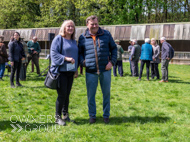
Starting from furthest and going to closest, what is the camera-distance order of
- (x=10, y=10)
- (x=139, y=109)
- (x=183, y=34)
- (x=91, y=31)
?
(x=10, y=10), (x=183, y=34), (x=139, y=109), (x=91, y=31)

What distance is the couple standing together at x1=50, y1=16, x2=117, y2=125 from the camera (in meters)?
4.23

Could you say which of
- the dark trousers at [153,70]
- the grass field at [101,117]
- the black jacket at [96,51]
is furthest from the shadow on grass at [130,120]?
the dark trousers at [153,70]

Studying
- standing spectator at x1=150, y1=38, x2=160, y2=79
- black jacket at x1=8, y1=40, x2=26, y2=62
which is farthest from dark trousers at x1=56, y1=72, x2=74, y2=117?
standing spectator at x1=150, y1=38, x2=160, y2=79

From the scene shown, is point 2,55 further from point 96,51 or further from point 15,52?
point 96,51

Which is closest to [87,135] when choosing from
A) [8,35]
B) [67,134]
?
[67,134]

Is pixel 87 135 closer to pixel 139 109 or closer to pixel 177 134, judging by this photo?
pixel 177 134

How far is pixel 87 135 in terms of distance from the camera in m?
4.04

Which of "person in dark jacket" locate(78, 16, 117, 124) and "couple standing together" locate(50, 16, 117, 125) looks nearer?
"couple standing together" locate(50, 16, 117, 125)

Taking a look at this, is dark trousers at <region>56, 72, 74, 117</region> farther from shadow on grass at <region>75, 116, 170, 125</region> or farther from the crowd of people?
shadow on grass at <region>75, 116, 170, 125</region>

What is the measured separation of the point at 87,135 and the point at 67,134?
1.16ft
